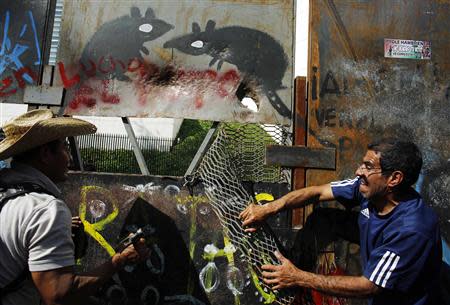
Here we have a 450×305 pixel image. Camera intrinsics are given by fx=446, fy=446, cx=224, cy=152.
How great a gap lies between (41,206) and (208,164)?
142 centimetres

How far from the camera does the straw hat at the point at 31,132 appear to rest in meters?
2.12

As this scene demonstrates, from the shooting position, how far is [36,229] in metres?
1.92

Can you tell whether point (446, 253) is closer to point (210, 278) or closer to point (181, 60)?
point (210, 278)

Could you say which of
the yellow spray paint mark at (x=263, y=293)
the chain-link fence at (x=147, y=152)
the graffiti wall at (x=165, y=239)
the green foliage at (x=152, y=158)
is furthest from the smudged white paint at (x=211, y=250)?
the green foliage at (x=152, y=158)

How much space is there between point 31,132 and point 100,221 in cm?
125

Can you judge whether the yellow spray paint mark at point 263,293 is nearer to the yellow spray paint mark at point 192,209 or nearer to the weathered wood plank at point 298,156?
the yellow spray paint mark at point 192,209

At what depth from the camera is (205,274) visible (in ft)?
10.4

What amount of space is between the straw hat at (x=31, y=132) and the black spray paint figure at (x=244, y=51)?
5.00 ft

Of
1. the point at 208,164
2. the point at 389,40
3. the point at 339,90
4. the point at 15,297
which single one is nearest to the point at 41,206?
the point at 15,297

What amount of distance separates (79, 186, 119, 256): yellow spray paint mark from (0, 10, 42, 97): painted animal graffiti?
1076 millimetres

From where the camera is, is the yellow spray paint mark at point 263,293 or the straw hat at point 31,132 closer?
the straw hat at point 31,132

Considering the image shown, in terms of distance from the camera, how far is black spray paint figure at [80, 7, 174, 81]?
11.6 feet

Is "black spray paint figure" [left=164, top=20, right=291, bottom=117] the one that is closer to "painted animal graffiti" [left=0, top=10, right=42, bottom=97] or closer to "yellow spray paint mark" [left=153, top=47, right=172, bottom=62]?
"yellow spray paint mark" [left=153, top=47, right=172, bottom=62]

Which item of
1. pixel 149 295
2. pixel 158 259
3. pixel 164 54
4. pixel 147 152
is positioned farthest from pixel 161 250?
pixel 147 152
